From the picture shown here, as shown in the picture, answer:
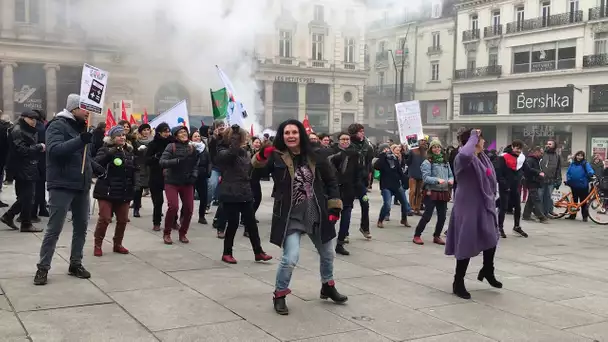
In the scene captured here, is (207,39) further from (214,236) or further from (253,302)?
(253,302)

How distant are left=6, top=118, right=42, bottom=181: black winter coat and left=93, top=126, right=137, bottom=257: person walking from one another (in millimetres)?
1922

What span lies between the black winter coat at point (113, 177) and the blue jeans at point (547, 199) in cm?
885

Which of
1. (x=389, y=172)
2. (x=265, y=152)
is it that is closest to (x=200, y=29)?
(x=389, y=172)

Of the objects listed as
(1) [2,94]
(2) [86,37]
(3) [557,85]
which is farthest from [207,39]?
(3) [557,85]

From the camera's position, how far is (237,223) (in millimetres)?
6773

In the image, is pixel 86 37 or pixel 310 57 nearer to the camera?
pixel 86 37

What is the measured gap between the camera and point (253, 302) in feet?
16.8

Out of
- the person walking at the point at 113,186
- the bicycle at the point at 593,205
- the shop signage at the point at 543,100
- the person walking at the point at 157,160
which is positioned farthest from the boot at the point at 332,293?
the shop signage at the point at 543,100

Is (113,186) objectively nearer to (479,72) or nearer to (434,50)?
(479,72)

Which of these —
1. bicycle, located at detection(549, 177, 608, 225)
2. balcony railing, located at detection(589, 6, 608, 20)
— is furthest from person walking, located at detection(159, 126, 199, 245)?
balcony railing, located at detection(589, 6, 608, 20)

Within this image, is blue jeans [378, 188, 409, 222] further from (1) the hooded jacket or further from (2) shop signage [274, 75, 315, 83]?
(2) shop signage [274, 75, 315, 83]

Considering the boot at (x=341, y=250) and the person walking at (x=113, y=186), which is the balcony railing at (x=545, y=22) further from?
the person walking at (x=113, y=186)

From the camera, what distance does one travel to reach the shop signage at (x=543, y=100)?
119 ft

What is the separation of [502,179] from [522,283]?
4.01m
